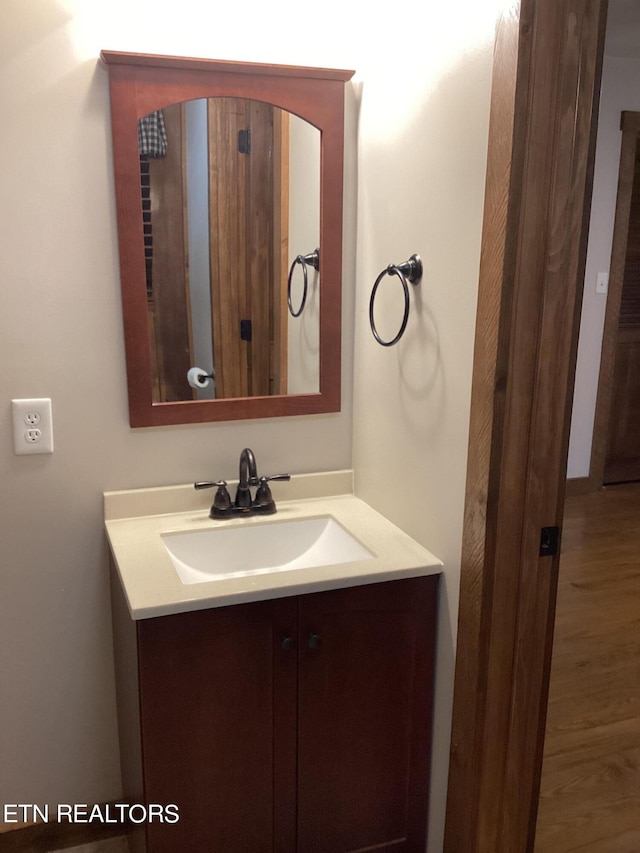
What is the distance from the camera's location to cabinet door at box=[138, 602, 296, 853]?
1338mm

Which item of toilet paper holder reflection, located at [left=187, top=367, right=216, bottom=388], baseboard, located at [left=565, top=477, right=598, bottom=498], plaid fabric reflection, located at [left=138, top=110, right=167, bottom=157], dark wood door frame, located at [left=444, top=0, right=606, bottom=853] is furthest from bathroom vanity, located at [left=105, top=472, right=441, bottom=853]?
baseboard, located at [left=565, top=477, right=598, bottom=498]

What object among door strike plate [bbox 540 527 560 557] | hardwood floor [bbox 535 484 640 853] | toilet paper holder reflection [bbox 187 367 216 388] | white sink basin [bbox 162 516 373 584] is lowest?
hardwood floor [bbox 535 484 640 853]

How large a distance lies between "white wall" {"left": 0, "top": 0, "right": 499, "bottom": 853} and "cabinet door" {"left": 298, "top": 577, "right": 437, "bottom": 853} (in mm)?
54

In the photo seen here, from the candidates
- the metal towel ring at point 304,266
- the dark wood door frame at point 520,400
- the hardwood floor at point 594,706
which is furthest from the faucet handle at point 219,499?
the hardwood floor at point 594,706

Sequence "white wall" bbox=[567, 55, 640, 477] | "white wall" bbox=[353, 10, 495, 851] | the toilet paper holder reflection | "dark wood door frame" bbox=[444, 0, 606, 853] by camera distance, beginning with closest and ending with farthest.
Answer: "dark wood door frame" bbox=[444, 0, 606, 853], "white wall" bbox=[353, 10, 495, 851], the toilet paper holder reflection, "white wall" bbox=[567, 55, 640, 477]

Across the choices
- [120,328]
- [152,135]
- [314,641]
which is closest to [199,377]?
[120,328]

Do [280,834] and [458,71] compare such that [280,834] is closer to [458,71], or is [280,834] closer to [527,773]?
[527,773]

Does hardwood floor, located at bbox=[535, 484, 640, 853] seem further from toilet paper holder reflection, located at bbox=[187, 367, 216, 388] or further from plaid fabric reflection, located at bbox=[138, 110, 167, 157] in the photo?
plaid fabric reflection, located at bbox=[138, 110, 167, 157]

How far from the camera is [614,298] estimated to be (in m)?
3.91

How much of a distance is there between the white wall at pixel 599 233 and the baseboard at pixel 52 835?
9.65 feet

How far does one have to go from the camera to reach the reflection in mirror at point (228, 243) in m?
1.63

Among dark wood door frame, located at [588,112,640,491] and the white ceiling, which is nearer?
the white ceiling

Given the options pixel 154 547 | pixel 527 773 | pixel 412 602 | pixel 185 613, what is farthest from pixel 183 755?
pixel 527 773

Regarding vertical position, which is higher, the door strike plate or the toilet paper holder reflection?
the toilet paper holder reflection
